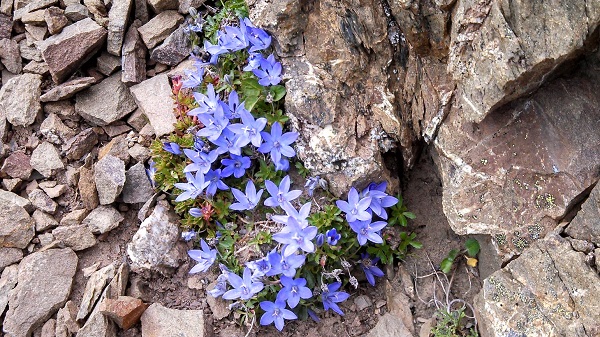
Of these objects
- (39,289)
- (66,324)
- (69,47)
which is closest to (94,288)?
(66,324)

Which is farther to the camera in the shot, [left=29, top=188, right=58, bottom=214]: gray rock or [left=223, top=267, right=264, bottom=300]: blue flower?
[left=29, top=188, right=58, bottom=214]: gray rock

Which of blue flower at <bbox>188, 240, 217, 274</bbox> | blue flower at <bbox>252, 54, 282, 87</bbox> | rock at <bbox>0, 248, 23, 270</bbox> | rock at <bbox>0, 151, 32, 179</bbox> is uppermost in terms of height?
blue flower at <bbox>252, 54, 282, 87</bbox>

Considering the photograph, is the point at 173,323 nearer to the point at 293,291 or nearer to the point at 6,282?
the point at 293,291

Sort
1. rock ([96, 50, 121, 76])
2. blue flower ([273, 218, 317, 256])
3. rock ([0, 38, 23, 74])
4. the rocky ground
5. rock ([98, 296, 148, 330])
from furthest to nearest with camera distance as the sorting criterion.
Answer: rock ([0, 38, 23, 74]) < rock ([96, 50, 121, 76]) < rock ([98, 296, 148, 330]) < blue flower ([273, 218, 317, 256]) < the rocky ground

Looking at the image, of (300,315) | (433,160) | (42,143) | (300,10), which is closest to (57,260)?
(42,143)

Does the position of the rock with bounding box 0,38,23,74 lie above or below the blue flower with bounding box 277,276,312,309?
above

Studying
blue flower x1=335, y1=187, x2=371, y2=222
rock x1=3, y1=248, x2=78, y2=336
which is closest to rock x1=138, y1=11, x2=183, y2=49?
rock x1=3, y1=248, x2=78, y2=336

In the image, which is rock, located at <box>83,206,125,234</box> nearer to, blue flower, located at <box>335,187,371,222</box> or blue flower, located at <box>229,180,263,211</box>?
blue flower, located at <box>229,180,263,211</box>
